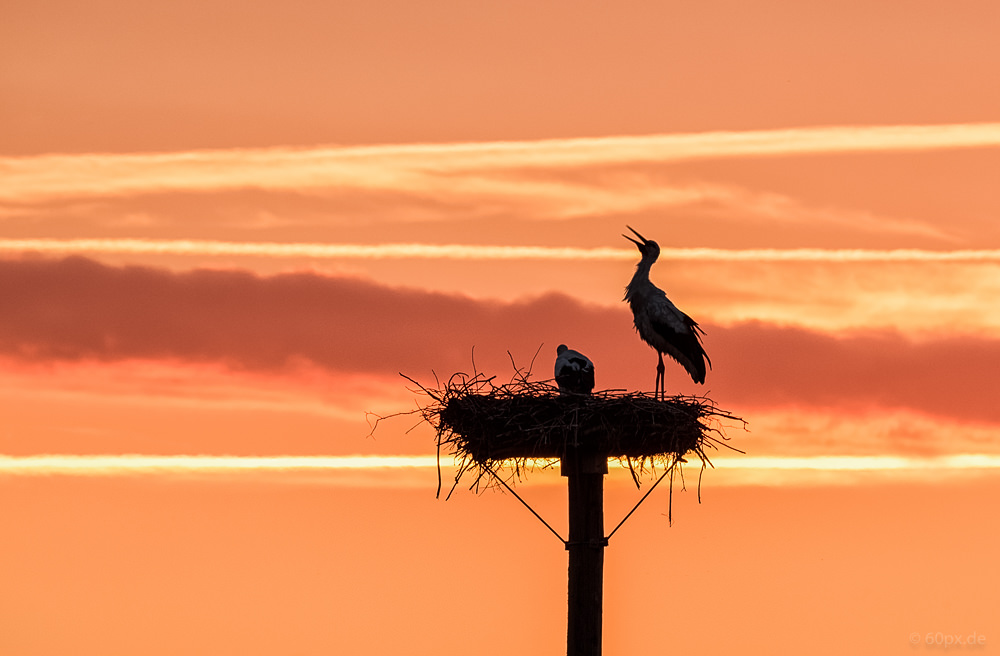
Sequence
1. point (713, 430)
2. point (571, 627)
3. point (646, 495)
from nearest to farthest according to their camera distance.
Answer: point (571, 627)
point (646, 495)
point (713, 430)

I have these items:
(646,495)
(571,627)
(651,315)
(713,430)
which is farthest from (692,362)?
(571,627)

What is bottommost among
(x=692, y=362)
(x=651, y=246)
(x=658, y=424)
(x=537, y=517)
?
(x=537, y=517)

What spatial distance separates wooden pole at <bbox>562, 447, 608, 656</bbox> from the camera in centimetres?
1286

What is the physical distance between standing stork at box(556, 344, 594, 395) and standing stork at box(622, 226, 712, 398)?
2157 millimetres

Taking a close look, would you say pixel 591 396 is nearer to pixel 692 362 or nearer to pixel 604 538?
pixel 604 538

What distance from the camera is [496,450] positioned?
46.2 feet

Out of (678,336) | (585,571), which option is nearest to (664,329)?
(678,336)

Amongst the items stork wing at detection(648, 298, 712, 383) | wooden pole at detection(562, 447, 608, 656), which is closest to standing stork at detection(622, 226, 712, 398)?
stork wing at detection(648, 298, 712, 383)

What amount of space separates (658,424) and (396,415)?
2.63 meters

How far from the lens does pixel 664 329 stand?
720 inches

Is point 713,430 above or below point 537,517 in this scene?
above

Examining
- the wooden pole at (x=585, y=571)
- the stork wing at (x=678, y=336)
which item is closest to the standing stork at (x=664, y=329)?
the stork wing at (x=678, y=336)

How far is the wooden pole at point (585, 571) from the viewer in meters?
12.9

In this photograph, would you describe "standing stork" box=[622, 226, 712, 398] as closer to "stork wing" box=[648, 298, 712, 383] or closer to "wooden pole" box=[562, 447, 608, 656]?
"stork wing" box=[648, 298, 712, 383]
